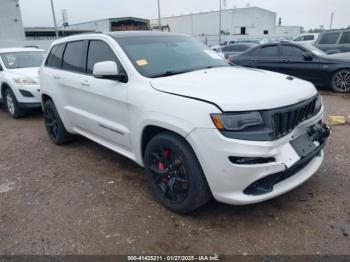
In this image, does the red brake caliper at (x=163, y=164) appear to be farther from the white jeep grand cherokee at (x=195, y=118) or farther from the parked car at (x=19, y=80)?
the parked car at (x=19, y=80)

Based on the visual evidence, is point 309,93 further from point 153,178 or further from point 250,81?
point 153,178

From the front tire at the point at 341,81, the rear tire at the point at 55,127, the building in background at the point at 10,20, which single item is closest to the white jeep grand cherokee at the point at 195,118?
the rear tire at the point at 55,127

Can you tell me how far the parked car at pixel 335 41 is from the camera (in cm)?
1138

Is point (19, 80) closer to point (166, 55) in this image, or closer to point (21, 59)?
point (21, 59)

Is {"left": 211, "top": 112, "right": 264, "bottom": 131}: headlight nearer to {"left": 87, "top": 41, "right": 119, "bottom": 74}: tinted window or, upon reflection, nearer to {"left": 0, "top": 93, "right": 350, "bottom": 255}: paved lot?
{"left": 0, "top": 93, "right": 350, "bottom": 255}: paved lot

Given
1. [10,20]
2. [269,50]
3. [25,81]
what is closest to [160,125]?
[25,81]

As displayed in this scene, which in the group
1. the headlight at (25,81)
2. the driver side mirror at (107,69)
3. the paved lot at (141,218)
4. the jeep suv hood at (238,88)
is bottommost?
the paved lot at (141,218)

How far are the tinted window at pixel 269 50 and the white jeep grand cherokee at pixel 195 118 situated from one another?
570cm

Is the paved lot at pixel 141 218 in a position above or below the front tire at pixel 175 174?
below

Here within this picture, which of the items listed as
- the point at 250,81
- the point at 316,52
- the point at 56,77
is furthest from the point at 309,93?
the point at 316,52

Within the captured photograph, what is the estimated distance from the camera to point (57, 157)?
15.9 ft

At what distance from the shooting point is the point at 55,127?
5230 millimetres

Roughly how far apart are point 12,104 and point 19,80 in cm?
76

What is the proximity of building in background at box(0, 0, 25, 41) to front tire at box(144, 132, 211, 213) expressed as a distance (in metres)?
22.1
